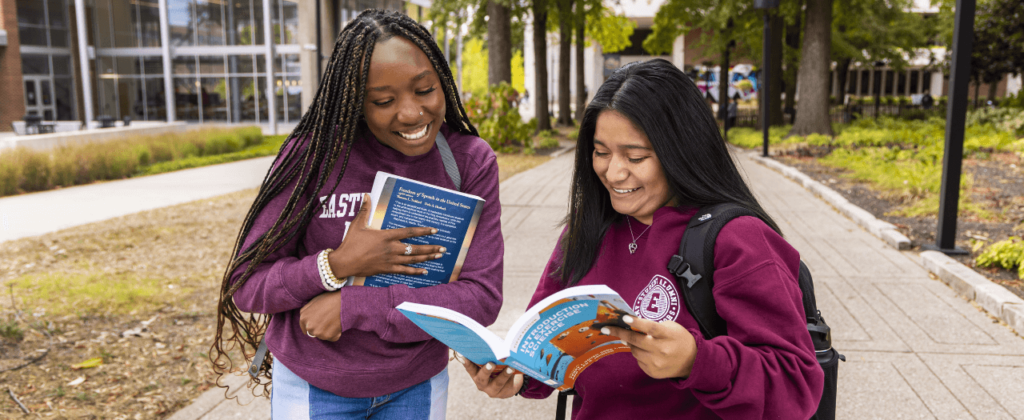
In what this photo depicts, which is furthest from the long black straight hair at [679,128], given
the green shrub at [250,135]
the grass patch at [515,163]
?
the green shrub at [250,135]

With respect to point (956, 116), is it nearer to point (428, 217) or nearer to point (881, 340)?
point (881, 340)

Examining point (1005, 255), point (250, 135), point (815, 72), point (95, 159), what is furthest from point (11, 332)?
point (250, 135)

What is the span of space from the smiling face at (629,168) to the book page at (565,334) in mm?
399

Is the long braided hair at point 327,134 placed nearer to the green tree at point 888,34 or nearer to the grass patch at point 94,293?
the grass patch at point 94,293

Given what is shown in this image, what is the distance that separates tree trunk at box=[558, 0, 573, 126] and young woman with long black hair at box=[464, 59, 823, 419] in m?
22.4

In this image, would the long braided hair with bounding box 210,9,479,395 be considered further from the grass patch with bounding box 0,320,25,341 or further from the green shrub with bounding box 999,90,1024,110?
the green shrub with bounding box 999,90,1024,110

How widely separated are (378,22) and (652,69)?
661 millimetres

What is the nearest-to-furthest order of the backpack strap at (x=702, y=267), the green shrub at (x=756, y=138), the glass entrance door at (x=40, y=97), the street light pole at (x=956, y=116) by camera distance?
the backpack strap at (x=702, y=267), the street light pole at (x=956, y=116), the green shrub at (x=756, y=138), the glass entrance door at (x=40, y=97)

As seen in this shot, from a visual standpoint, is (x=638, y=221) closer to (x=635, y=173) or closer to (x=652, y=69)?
(x=635, y=173)

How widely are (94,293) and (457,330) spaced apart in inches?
209

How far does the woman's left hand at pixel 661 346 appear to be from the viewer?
130 centimetres

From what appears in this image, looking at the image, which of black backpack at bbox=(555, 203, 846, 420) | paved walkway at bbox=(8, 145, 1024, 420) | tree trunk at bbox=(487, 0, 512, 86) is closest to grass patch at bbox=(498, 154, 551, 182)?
tree trunk at bbox=(487, 0, 512, 86)

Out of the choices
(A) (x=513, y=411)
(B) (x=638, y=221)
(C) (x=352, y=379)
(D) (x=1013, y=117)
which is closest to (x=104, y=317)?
(A) (x=513, y=411)

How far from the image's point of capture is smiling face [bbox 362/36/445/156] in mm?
1711
